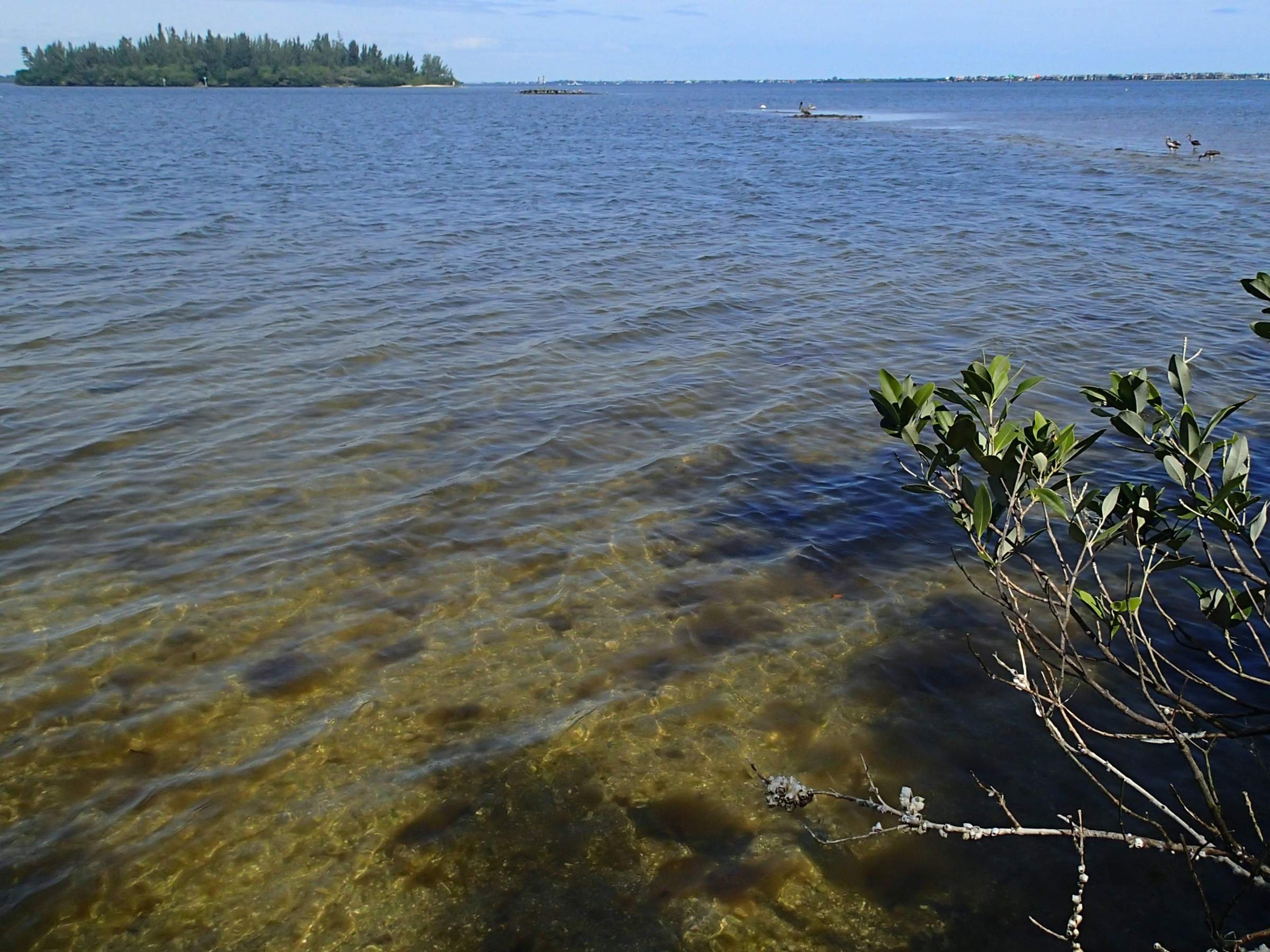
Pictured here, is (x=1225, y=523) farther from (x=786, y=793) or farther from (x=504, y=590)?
(x=504, y=590)

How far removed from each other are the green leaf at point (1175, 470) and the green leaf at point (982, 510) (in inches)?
27.2

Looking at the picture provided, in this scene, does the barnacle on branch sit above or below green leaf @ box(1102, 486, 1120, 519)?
below

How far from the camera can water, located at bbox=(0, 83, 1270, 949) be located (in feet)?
13.6

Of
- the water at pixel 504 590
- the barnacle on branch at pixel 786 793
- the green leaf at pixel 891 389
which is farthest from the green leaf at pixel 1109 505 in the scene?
the water at pixel 504 590

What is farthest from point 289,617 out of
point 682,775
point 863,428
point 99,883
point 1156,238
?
point 1156,238

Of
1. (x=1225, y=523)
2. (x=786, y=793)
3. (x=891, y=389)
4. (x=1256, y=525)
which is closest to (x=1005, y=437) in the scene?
(x=891, y=389)

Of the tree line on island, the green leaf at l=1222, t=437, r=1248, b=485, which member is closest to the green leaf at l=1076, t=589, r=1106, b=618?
the green leaf at l=1222, t=437, r=1248, b=485

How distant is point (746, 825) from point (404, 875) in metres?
1.68

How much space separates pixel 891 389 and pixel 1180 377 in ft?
3.99

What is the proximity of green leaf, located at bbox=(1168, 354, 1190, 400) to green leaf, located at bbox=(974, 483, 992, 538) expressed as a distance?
3.25 ft

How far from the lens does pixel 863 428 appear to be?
9438mm

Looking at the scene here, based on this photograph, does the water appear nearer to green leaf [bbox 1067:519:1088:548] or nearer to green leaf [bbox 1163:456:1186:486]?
green leaf [bbox 1067:519:1088:548]

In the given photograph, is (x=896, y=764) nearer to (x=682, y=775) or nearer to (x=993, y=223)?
(x=682, y=775)

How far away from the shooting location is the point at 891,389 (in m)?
3.44
